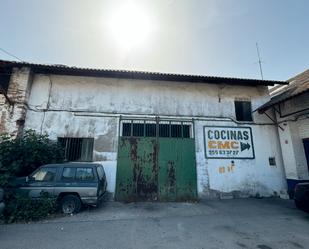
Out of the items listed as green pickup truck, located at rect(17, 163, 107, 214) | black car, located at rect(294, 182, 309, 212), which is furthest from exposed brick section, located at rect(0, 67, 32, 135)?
black car, located at rect(294, 182, 309, 212)

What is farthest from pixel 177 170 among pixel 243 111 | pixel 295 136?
pixel 295 136

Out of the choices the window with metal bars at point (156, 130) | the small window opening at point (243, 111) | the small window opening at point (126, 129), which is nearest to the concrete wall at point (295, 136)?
the small window opening at point (243, 111)

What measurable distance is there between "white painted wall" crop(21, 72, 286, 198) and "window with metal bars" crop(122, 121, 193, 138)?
463 mm

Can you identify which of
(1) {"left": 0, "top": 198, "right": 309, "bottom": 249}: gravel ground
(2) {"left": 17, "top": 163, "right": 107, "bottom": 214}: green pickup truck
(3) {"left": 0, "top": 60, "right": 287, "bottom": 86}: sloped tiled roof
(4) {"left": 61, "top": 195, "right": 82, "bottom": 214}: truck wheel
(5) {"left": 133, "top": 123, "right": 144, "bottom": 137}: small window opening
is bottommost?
(1) {"left": 0, "top": 198, "right": 309, "bottom": 249}: gravel ground

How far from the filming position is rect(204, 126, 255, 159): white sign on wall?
8.70m

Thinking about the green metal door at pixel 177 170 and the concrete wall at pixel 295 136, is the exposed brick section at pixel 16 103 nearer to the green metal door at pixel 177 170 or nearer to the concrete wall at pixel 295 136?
the green metal door at pixel 177 170

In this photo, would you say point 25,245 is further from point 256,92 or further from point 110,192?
point 256,92

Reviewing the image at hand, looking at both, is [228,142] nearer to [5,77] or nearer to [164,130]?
[164,130]

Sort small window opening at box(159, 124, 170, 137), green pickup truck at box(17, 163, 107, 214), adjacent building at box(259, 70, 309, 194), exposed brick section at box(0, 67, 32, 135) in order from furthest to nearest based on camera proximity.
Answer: small window opening at box(159, 124, 170, 137)
adjacent building at box(259, 70, 309, 194)
exposed brick section at box(0, 67, 32, 135)
green pickup truck at box(17, 163, 107, 214)

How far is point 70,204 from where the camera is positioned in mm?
5949

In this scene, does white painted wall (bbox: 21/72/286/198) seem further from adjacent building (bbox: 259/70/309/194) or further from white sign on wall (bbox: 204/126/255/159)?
adjacent building (bbox: 259/70/309/194)

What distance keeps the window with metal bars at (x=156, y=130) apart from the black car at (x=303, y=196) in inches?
177

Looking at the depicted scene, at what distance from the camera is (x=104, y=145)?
818cm

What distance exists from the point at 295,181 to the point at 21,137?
12170 millimetres
